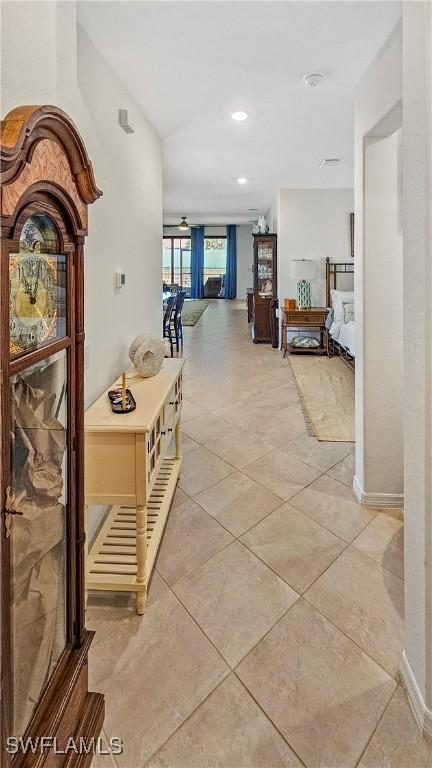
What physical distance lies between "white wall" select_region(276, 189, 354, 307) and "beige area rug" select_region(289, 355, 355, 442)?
1573 mm

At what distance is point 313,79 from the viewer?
2.75 m

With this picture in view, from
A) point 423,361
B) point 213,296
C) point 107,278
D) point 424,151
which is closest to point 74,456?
point 423,361

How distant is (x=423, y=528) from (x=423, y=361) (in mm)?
507

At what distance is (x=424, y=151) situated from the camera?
1.27 m

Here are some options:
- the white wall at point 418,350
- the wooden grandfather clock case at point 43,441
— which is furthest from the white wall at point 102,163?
the white wall at point 418,350

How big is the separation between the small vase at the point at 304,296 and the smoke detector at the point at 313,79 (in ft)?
15.4

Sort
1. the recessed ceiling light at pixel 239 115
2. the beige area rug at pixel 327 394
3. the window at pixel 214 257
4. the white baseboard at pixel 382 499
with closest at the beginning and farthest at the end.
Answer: the white baseboard at pixel 382 499 < the recessed ceiling light at pixel 239 115 < the beige area rug at pixel 327 394 < the window at pixel 214 257

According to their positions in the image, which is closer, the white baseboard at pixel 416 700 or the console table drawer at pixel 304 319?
the white baseboard at pixel 416 700

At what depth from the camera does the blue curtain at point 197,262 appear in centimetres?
1538

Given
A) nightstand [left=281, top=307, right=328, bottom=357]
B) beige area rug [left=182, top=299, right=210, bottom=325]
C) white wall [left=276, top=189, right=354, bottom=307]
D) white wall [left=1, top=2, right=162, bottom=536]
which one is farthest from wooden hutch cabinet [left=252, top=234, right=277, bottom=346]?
white wall [left=1, top=2, right=162, bottom=536]

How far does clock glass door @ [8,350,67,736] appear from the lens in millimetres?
828

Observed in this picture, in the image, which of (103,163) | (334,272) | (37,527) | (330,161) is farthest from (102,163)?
(334,272)

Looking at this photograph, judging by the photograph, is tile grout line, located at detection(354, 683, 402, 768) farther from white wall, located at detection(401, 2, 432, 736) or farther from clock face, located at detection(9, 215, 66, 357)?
clock face, located at detection(9, 215, 66, 357)

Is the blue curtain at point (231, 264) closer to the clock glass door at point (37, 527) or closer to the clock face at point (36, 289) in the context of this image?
the clock face at point (36, 289)
